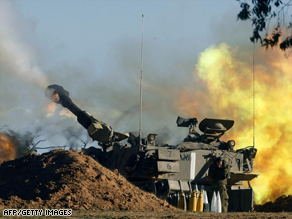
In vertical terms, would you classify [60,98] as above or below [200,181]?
above

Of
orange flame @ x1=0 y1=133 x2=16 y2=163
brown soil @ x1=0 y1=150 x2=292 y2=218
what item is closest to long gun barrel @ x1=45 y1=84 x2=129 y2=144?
brown soil @ x1=0 y1=150 x2=292 y2=218

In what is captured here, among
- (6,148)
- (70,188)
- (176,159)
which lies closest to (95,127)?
(176,159)

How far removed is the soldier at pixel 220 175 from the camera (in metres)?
20.3

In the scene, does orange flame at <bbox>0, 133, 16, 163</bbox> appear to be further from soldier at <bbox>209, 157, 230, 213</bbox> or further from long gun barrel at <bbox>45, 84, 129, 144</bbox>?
soldier at <bbox>209, 157, 230, 213</bbox>

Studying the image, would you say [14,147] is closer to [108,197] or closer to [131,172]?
[131,172]

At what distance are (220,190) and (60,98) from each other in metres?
9.24

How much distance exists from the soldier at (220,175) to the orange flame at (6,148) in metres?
14.3

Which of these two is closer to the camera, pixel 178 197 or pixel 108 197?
pixel 108 197

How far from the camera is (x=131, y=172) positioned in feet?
72.7

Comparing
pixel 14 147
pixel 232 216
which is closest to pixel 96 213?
pixel 232 216

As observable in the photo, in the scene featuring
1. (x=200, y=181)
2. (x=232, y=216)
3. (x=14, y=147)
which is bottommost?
(x=232, y=216)

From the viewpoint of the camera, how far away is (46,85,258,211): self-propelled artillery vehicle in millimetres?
21844

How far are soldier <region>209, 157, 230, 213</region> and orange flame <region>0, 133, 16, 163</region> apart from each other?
565 inches

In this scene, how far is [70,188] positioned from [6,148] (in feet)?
55.1
